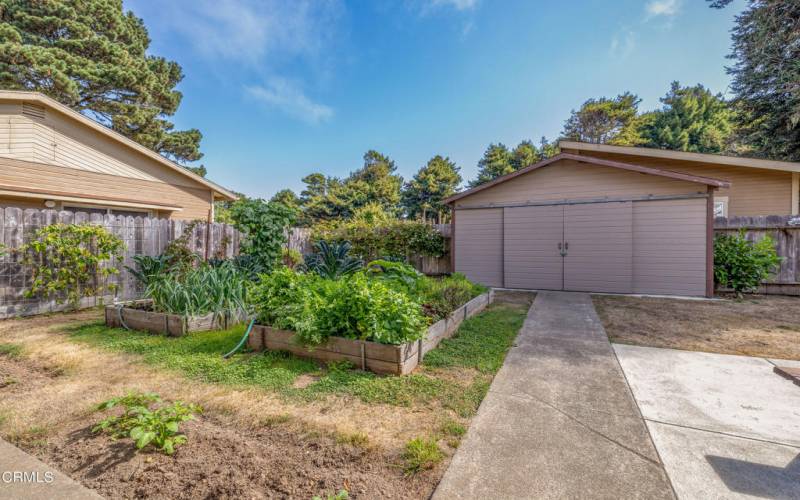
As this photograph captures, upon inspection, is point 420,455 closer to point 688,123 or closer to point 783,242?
point 783,242

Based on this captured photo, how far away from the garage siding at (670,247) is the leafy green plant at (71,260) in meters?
9.89

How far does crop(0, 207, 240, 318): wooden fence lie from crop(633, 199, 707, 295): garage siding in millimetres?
8984

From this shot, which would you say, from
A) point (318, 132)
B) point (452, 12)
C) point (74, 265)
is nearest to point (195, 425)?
point (74, 265)

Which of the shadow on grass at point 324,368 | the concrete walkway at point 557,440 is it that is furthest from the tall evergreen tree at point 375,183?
the concrete walkway at point 557,440

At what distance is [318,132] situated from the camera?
17203 millimetres

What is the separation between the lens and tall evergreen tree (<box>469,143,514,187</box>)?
27.1m

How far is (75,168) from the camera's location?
8.70 m

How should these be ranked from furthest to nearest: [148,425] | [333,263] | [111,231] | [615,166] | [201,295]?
[615,166] → [111,231] → [333,263] → [201,295] → [148,425]

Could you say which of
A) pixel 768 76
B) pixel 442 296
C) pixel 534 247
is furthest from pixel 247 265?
pixel 768 76

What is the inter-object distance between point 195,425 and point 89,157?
10.9 metres

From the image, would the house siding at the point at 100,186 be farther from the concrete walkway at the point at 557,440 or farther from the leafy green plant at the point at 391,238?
the concrete walkway at the point at 557,440

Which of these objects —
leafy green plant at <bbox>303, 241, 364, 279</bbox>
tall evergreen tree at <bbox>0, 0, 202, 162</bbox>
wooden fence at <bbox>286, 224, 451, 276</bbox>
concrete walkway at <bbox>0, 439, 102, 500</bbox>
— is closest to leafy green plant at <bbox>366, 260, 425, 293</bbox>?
leafy green plant at <bbox>303, 241, 364, 279</bbox>

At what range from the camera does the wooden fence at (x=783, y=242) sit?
6613mm
